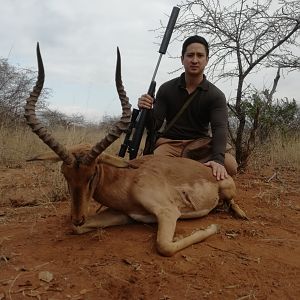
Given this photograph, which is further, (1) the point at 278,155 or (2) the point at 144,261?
(1) the point at 278,155

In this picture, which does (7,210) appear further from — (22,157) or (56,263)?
(22,157)

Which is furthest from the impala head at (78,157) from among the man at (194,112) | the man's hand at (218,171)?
the man at (194,112)

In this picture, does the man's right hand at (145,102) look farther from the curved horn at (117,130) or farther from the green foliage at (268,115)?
the green foliage at (268,115)

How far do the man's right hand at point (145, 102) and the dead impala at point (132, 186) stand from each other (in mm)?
919

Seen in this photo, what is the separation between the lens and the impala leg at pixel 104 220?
4027 mm

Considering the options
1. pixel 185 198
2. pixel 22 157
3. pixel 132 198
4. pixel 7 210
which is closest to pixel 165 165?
pixel 185 198

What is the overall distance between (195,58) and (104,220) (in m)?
2.26

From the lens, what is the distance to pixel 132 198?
4.07m

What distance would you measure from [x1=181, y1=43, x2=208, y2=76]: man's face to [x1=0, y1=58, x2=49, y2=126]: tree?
25.8 feet

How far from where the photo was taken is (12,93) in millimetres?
13688

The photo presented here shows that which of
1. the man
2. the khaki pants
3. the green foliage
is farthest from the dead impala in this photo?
the green foliage

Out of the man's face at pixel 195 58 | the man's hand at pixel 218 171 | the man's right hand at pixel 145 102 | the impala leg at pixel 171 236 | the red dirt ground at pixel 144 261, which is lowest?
the red dirt ground at pixel 144 261

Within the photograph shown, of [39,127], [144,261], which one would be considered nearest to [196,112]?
[39,127]

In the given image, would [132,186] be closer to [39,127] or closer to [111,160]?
[111,160]
